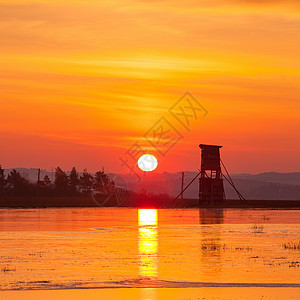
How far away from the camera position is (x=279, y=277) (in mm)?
25578

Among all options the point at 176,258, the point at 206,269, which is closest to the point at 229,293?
the point at 206,269

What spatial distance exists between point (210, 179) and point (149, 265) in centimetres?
8523

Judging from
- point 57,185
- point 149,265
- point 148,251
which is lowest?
point 149,265

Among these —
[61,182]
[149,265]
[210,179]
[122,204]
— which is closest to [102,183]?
[61,182]

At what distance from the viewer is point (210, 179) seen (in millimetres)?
113812

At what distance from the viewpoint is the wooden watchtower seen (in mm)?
113812

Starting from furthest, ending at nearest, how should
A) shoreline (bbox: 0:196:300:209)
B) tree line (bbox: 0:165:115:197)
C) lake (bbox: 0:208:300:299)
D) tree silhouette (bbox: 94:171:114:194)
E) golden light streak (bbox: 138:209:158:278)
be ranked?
tree silhouette (bbox: 94:171:114:194) → tree line (bbox: 0:165:115:197) → shoreline (bbox: 0:196:300:209) → golden light streak (bbox: 138:209:158:278) → lake (bbox: 0:208:300:299)

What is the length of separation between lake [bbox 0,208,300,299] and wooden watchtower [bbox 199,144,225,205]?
218ft

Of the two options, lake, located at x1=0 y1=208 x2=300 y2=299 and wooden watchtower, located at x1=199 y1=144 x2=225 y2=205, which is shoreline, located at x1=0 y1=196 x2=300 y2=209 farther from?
lake, located at x1=0 y1=208 x2=300 y2=299

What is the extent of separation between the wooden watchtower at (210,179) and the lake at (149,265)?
66455 mm

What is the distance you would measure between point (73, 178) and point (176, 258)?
153m

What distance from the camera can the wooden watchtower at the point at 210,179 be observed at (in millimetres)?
113812

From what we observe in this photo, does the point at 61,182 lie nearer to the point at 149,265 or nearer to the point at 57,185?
the point at 57,185

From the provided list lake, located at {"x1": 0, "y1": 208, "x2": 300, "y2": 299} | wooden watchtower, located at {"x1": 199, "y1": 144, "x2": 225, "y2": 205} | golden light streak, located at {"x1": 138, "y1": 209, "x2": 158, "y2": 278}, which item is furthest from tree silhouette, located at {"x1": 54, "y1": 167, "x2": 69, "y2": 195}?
lake, located at {"x1": 0, "y1": 208, "x2": 300, "y2": 299}
